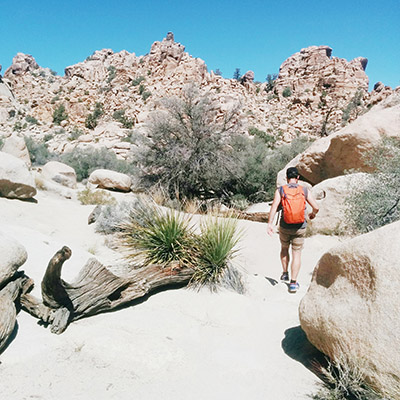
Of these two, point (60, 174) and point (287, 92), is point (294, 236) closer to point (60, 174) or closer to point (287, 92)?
point (60, 174)

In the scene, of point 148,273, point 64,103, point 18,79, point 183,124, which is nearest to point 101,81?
point 64,103

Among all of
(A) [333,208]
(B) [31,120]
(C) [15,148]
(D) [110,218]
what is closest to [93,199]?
(D) [110,218]

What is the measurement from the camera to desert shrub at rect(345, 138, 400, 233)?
6117 millimetres

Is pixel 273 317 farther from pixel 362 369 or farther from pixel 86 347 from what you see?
pixel 86 347

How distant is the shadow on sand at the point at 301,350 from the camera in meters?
3.04

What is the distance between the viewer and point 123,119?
120 feet

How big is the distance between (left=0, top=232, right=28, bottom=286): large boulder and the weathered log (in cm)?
10

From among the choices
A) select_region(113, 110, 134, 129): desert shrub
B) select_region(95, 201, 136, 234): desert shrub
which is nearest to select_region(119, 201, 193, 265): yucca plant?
select_region(95, 201, 136, 234): desert shrub

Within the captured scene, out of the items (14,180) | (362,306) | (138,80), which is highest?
(138,80)

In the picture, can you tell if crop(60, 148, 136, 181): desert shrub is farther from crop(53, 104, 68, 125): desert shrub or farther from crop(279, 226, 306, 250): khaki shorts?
crop(53, 104, 68, 125): desert shrub

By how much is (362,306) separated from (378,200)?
448 cm

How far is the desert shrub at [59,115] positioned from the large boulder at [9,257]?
3832 cm

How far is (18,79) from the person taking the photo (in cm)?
4803

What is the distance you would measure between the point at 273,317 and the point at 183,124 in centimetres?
1094
